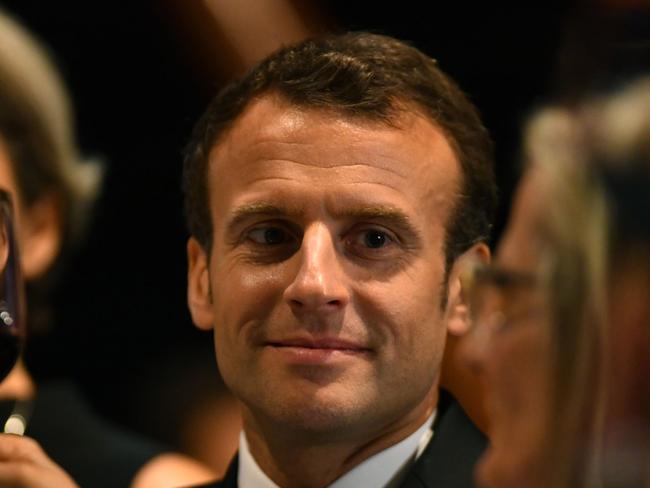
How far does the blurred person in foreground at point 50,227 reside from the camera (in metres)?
2.21

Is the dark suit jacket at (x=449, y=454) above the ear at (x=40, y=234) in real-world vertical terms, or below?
below

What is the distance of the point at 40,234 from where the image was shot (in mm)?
2354

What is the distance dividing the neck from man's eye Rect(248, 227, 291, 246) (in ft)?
0.83

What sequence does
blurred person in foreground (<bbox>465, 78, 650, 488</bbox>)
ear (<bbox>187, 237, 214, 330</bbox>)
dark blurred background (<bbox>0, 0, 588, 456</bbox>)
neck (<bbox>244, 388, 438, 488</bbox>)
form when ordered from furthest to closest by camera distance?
dark blurred background (<bbox>0, 0, 588, 456</bbox>), ear (<bbox>187, 237, 214, 330</bbox>), neck (<bbox>244, 388, 438, 488</bbox>), blurred person in foreground (<bbox>465, 78, 650, 488</bbox>)

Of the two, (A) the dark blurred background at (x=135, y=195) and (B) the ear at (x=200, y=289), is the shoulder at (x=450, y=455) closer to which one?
(B) the ear at (x=200, y=289)

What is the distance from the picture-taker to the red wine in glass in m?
1.45

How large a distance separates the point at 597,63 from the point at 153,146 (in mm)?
1952

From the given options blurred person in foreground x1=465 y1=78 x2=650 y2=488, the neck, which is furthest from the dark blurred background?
blurred person in foreground x1=465 y1=78 x2=650 y2=488

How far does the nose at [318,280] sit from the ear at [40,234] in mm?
718

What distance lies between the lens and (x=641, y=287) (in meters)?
0.94

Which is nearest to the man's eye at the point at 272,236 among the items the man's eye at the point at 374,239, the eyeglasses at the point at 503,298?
the man's eye at the point at 374,239

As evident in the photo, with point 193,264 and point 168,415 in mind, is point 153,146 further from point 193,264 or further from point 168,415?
point 193,264

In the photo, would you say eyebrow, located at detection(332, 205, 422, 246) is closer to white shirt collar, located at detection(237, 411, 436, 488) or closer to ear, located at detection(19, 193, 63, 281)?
white shirt collar, located at detection(237, 411, 436, 488)

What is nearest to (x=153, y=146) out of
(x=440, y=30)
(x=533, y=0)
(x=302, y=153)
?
(x=440, y=30)
